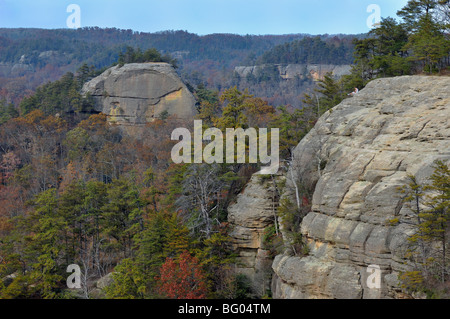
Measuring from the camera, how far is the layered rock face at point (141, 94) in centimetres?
5872

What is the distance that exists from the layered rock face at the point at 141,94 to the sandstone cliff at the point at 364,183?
114ft

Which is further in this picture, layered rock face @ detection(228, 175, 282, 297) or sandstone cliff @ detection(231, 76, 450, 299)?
layered rock face @ detection(228, 175, 282, 297)

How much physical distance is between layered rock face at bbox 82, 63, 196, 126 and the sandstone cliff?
34803mm

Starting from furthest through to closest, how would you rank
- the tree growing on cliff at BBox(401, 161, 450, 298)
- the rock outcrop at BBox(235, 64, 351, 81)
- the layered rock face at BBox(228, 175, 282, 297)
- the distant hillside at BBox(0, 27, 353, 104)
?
the distant hillside at BBox(0, 27, 353, 104), the rock outcrop at BBox(235, 64, 351, 81), the layered rock face at BBox(228, 175, 282, 297), the tree growing on cliff at BBox(401, 161, 450, 298)

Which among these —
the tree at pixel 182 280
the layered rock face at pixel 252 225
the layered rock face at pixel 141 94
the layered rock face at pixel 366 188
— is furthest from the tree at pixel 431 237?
the layered rock face at pixel 141 94

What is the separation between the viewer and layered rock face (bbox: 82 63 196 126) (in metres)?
58.7

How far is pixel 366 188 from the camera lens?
20.2 m

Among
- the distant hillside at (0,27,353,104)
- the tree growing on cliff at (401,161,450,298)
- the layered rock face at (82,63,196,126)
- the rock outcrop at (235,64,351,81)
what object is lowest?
the tree growing on cliff at (401,161,450,298)

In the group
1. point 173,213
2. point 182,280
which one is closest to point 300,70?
point 173,213

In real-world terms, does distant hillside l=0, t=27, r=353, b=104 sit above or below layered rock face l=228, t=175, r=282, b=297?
above

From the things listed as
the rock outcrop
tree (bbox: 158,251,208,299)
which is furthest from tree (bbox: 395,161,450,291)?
the rock outcrop

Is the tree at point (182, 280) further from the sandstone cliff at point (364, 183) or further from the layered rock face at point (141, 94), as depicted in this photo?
the layered rock face at point (141, 94)

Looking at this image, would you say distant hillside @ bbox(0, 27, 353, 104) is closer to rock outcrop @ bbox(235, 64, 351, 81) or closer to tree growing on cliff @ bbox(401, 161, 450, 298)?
rock outcrop @ bbox(235, 64, 351, 81)
